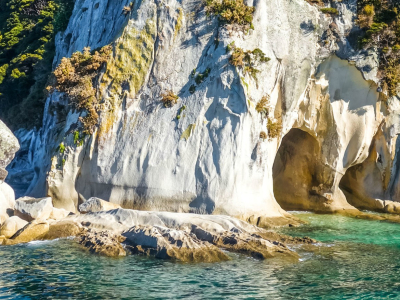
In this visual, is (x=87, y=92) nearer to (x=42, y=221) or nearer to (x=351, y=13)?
(x=42, y=221)

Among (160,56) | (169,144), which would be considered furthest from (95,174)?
(160,56)

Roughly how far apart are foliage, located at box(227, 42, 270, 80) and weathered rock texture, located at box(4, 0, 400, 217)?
34cm

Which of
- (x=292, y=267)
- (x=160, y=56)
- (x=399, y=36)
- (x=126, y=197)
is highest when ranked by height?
(x=399, y=36)

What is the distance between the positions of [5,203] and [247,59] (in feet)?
39.7

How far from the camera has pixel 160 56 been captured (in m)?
25.0

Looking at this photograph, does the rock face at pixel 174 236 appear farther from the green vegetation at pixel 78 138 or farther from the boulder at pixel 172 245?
the green vegetation at pixel 78 138

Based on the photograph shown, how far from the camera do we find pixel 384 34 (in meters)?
26.8

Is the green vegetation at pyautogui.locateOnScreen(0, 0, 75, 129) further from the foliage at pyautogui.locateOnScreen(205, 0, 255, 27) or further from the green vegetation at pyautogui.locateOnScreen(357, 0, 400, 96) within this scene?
the green vegetation at pyautogui.locateOnScreen(357, 0, 400, 96)

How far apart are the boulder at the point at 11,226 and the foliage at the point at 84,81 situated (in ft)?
20.1

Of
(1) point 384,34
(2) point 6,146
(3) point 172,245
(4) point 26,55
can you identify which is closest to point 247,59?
(1) point 384,34

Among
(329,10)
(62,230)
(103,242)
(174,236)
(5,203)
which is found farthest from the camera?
(329,10)

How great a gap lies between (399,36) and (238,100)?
10037 millimetres

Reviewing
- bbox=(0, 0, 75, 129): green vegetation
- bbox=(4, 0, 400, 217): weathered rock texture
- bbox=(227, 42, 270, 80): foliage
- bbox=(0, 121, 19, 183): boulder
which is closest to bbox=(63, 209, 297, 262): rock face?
bbox=(4, 0, 400, 217): weathered rock texture

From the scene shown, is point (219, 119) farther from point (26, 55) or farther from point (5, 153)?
point (26, 55)
